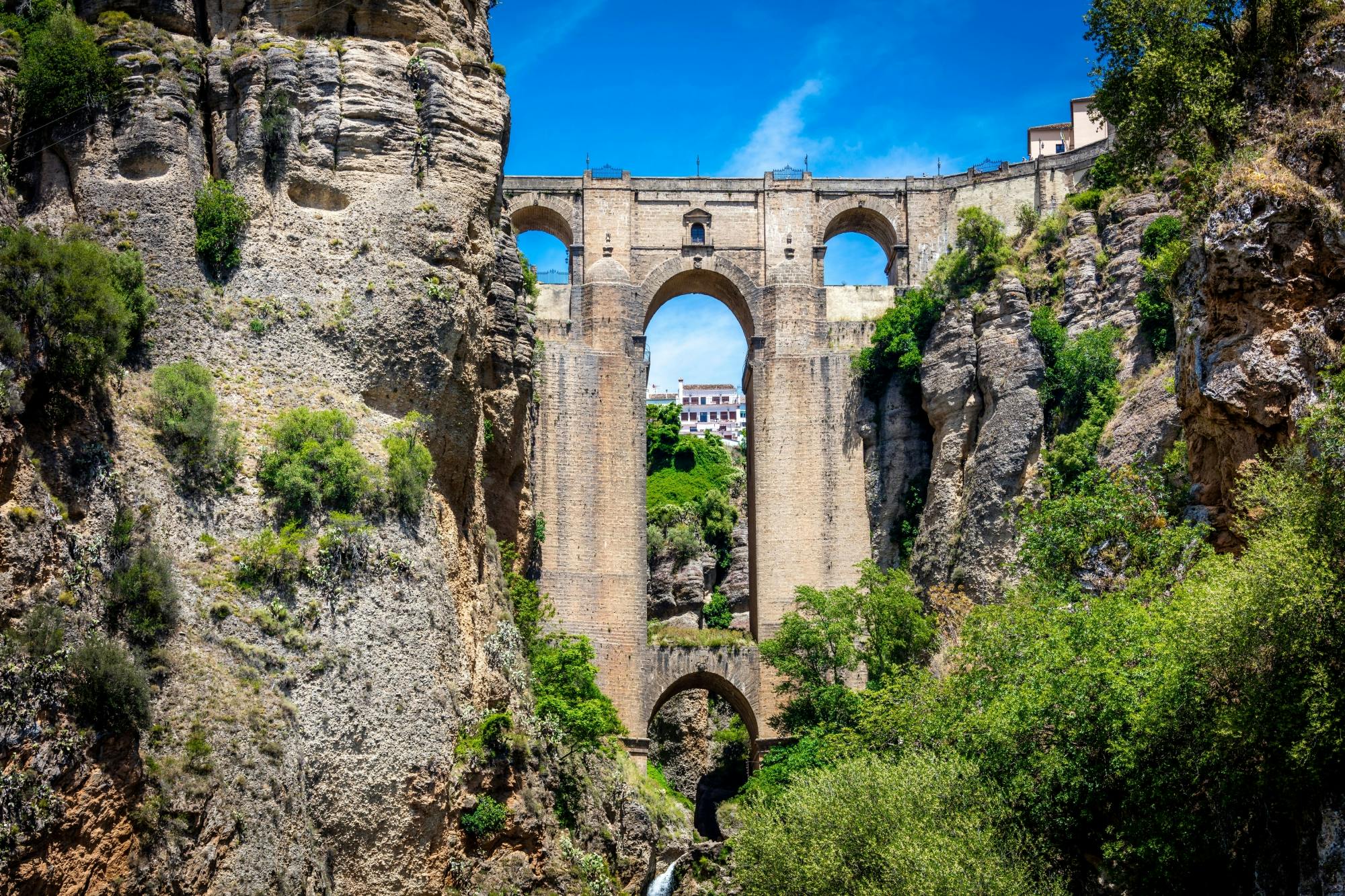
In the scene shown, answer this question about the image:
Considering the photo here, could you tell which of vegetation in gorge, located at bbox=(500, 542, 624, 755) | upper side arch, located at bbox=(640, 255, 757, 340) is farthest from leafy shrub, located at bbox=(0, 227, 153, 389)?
upper side arch, located at bbox=(640, 255, 757, 340)

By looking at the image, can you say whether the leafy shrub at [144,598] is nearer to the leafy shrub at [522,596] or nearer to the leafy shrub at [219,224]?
the leafy shrub at [219,224]

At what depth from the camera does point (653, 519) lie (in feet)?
159

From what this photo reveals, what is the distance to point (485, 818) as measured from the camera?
794 inches

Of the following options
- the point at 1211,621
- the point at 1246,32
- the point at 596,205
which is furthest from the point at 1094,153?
the point at 1211,621

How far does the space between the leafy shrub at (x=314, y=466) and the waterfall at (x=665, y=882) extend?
14.7m

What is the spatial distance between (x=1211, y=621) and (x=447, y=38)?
1500 cm

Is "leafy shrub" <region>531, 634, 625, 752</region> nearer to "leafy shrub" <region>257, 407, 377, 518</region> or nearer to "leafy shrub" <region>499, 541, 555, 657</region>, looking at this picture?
"leafy shrub" <region>499, 541, 555, 657</region>

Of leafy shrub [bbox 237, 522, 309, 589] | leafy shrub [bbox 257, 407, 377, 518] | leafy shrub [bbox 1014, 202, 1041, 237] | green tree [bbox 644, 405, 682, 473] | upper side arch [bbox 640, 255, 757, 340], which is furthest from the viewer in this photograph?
green tree [bbox 644, 405, 682, 473]

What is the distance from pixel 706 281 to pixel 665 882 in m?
19.2

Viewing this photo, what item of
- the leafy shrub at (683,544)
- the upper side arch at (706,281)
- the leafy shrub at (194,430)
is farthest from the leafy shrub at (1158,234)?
the leafy shrub at (194,430)

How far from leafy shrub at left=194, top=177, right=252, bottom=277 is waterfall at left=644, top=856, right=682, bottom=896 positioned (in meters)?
16.6

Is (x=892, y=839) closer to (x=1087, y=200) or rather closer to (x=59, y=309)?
(x=59, y=309)

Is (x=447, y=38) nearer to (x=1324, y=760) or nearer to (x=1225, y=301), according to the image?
(x=1225, y=301)

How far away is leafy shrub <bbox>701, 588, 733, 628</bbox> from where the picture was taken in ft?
153
